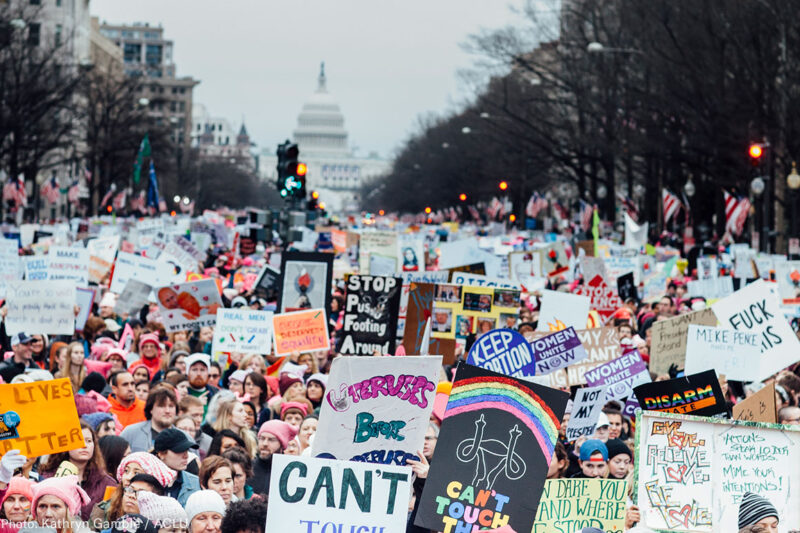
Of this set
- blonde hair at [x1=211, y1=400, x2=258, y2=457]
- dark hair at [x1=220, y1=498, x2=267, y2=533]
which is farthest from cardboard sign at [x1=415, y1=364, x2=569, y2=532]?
blonde hair at [x1=211, y1=400, x2=258, y2=457]

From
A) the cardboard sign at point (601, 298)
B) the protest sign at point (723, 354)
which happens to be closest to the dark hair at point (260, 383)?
the protest sign at point (723, 354)

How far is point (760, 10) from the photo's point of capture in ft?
115

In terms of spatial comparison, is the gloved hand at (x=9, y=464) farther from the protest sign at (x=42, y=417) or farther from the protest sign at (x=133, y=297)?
the protest sign at (x=133, y=297)

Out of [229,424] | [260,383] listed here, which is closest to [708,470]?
[229,424]

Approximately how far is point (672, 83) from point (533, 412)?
1375 inches

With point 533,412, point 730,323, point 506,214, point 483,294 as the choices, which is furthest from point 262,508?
point 506,214

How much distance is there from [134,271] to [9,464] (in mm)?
11589

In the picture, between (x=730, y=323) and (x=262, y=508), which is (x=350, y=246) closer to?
(x=730, y=323)

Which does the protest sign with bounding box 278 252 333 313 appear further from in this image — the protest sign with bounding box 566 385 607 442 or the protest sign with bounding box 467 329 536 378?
the protest sign with bounding box 566 385 607 442

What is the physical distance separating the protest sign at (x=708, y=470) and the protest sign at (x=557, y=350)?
3.92 meters

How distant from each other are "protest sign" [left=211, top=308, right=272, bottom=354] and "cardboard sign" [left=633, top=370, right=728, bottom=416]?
6.10m

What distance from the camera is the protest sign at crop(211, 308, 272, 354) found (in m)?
14.4

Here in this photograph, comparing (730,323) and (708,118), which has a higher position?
(708,118)

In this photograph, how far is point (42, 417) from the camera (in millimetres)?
8266
